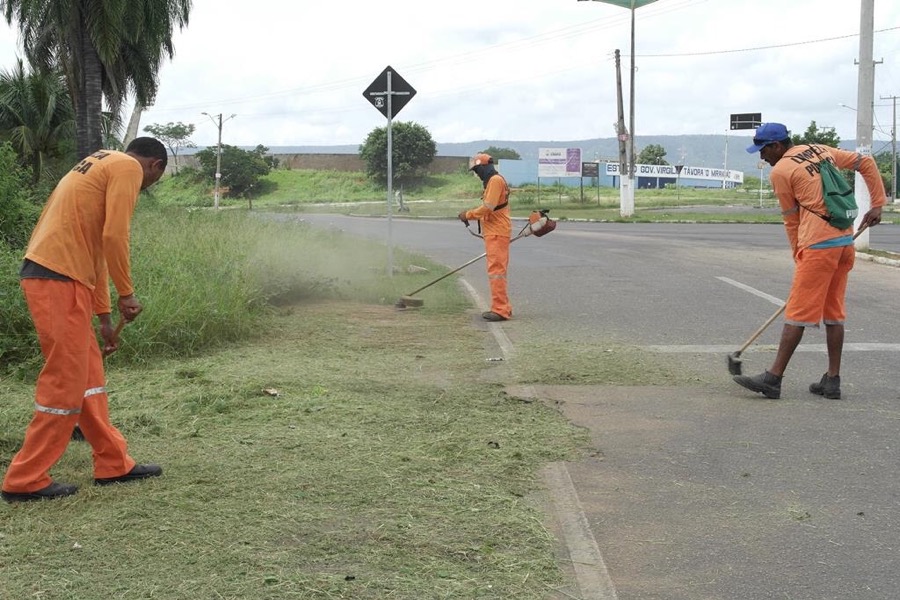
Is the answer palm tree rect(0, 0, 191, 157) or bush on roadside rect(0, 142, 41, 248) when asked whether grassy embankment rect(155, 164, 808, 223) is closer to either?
palm tree rect(0, 0, 191, 157)

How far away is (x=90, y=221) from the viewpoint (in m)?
4.52

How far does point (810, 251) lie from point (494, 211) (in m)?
4.40

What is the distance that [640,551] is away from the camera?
4.07 metres

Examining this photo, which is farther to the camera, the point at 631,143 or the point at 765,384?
the point at 631,143

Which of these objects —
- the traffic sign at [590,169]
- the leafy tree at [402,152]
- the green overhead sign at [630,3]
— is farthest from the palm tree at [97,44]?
the leafy tree at [402,152]

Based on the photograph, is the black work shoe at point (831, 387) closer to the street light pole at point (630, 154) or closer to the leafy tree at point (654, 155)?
the street light pole at point (630, 154)

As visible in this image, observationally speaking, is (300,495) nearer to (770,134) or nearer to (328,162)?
(770,134)

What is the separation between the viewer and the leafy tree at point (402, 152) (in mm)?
80188

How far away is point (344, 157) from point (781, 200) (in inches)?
3500

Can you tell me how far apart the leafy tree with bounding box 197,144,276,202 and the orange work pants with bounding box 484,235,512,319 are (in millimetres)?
61836

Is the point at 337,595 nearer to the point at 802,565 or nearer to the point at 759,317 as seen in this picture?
the point at 802,565

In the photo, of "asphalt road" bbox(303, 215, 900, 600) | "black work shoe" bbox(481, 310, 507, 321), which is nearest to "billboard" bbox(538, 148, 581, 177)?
"asphalt road" bbox(303, 215, 900, 600)

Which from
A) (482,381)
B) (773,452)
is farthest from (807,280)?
(482,381)

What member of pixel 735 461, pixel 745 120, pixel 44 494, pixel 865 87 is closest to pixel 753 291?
pixel 735 461
